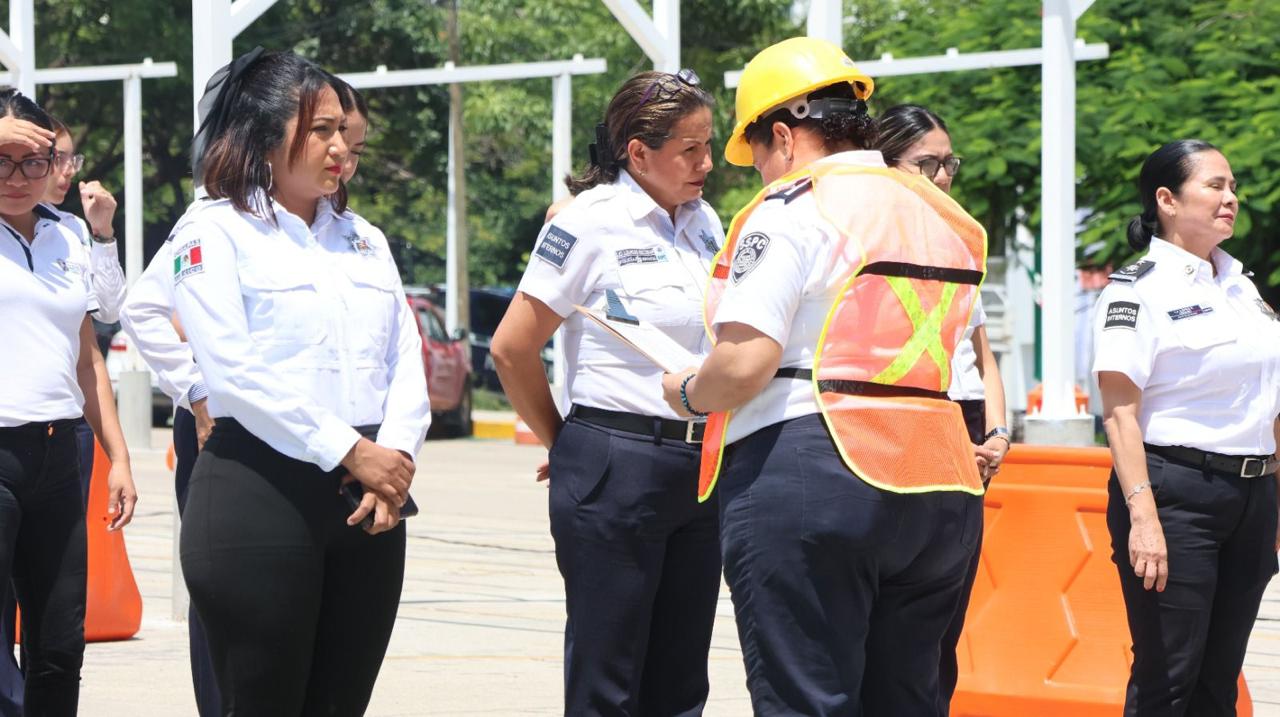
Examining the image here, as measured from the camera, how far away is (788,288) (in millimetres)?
3879

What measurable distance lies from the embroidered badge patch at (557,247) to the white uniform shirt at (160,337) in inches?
37.5

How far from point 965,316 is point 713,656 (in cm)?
430

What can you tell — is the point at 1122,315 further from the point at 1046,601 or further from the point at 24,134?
the point at 24,134

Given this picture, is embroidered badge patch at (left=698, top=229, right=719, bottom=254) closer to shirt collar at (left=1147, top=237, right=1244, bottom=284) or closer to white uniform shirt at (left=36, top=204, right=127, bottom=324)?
shirt collar at (left=1147, top=237, right=1244, bottom=284)

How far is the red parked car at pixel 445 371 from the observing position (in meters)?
23.8

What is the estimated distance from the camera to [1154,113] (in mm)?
18281

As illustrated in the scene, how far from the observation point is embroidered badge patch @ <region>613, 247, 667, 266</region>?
5.00 metres

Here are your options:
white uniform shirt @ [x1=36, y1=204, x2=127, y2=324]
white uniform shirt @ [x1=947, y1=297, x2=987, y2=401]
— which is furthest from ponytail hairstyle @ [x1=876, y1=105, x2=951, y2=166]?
white uniform shirt @ [x1=36, y1=204, x2=127, y2=324]

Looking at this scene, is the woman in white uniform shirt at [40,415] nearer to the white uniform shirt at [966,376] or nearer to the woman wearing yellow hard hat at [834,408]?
the woman wearing yellow hard hat at [834,408]

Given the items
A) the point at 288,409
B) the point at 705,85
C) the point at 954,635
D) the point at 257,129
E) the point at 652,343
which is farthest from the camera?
the point at 705,85

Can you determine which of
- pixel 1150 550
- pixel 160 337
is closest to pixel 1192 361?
pixel 1150 550

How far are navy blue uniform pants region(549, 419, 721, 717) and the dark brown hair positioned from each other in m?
1.08

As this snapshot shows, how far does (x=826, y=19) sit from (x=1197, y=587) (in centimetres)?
433

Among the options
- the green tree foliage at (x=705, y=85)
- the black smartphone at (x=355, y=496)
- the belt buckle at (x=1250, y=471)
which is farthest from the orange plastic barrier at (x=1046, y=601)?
the green tree foliage at (x=705, y=85)
